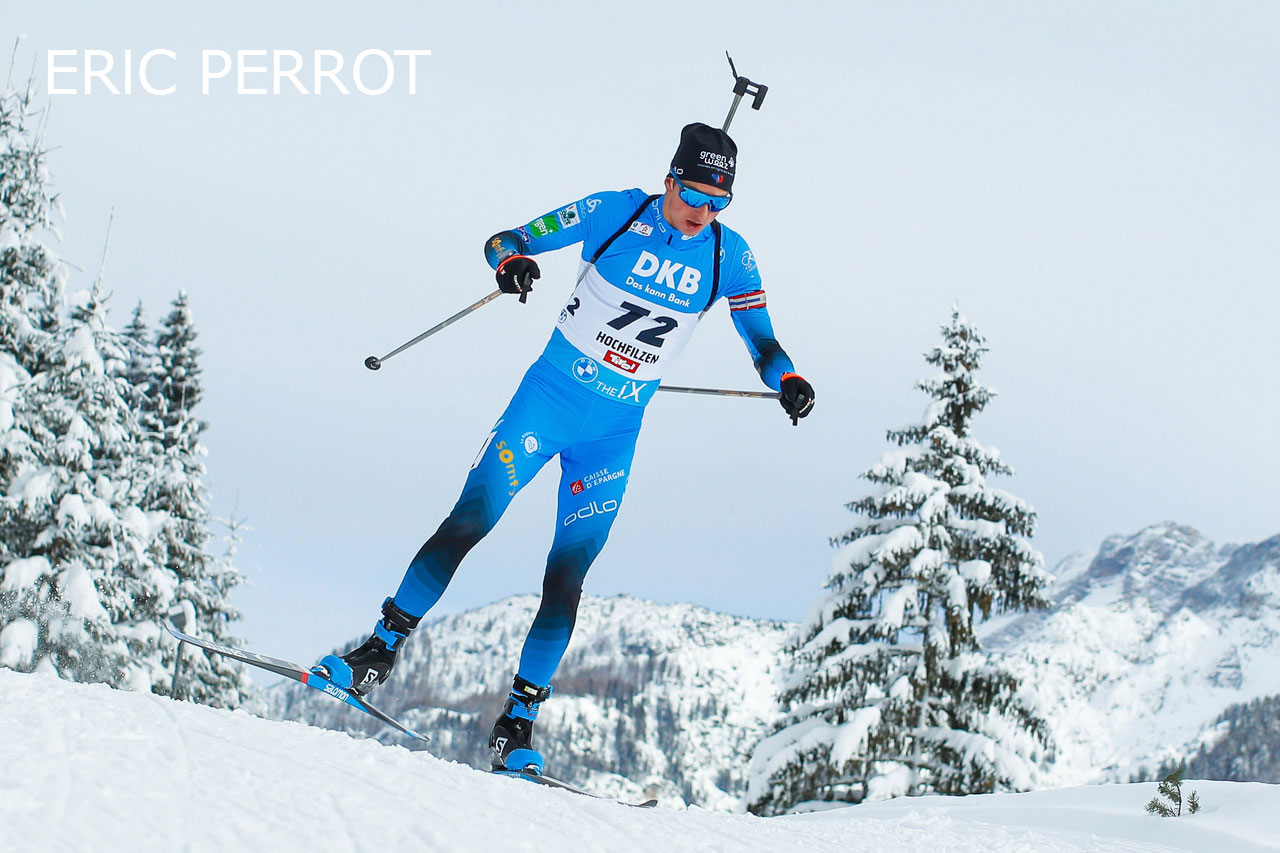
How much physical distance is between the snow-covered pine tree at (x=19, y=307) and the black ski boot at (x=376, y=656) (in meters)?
11.9

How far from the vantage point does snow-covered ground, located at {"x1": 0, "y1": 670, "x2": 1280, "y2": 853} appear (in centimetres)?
244

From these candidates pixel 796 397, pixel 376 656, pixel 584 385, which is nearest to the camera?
pixel 376 656

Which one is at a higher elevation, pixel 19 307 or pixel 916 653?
pixel 19 307

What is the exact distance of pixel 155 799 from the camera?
2.56m

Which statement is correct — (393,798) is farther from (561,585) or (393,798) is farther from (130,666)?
(130,666)

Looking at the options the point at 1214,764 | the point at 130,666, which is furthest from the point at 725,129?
the point at 1214,764

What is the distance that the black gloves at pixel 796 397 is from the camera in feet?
17.0

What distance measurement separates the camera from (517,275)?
15.6ft

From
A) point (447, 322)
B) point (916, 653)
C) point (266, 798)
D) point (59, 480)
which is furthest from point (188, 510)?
point (266, 798)

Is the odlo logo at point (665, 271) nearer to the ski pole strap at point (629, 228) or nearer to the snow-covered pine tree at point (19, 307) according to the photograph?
the ski pole strap at point (629, 228)

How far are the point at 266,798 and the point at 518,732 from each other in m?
2.09

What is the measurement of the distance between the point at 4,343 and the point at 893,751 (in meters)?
14.6

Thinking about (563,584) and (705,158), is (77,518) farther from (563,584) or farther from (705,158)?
(705,158)

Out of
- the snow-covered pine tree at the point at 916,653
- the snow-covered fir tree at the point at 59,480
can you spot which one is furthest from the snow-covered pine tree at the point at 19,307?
the snow-covered pine tree at the point at 916,653
